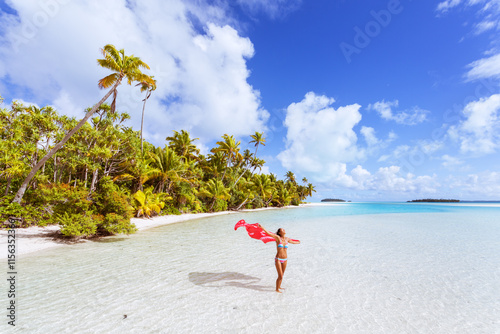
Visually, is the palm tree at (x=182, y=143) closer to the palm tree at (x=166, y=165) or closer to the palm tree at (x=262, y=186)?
the palm tree at (x=166, y=165)

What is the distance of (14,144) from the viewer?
10562mm

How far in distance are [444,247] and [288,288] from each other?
9.74m

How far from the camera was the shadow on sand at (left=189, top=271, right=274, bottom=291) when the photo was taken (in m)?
5.25

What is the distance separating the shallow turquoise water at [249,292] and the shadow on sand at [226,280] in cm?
3

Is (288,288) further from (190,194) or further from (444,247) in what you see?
(190,194)

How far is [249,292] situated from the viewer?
4914 millimetres

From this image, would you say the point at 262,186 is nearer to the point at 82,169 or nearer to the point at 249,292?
the point at 82,169

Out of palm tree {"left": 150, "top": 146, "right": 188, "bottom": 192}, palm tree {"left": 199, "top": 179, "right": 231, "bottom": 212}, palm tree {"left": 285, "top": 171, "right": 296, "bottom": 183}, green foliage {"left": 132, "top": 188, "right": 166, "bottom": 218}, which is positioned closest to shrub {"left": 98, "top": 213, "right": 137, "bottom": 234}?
green foliage {"left": 132, "top": 188, "right": 166, "bottom": 218}

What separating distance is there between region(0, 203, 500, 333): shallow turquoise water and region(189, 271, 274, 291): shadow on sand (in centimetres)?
3

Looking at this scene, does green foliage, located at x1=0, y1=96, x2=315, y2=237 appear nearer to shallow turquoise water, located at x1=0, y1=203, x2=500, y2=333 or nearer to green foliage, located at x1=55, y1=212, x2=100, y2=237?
green foliage, located at x1=55, y1=212, x2=100, y2=237

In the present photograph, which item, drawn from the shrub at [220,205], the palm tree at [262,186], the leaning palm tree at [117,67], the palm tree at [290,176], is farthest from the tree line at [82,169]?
the palm tree at [290,176]

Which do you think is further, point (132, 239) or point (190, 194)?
point (190, 194)

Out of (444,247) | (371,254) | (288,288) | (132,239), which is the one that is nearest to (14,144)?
(132,239)

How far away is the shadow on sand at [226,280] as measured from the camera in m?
5.25
